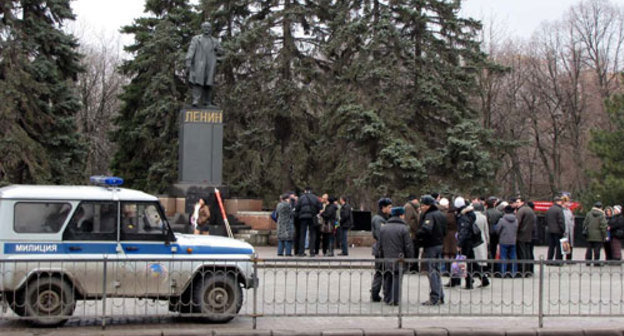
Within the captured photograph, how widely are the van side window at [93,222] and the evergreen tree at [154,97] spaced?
27779 millimetres

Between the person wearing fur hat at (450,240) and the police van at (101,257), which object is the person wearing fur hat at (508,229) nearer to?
the person wearing fur hat at (450,240)

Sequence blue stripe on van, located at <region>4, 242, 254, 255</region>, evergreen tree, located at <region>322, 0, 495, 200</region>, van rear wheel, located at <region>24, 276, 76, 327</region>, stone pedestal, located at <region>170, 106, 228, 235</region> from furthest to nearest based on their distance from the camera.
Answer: evergreen tree, located at <region>322, 0, 495, 200</region> < stone pedestal, located at <region>170, 106, 228, 235</region> < blue stripe on van, located at <region>4, 242, 254, 255</region> < van rear wheel, located at <region>24, 276, 76, 327</region>

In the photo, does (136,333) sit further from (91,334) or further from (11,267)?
(11,267)

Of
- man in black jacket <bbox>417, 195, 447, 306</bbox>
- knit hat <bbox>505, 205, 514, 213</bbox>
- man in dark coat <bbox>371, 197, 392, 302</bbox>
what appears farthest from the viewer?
knit hat <bbox>505, 205, 514, 213</bbox>

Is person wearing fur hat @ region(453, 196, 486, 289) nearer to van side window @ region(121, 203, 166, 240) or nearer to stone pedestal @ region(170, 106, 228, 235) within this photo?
van side window @ region(121, 203, 166, 240)

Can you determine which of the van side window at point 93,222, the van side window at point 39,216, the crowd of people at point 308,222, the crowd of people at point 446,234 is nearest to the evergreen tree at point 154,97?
the crowd of people at point 446,234

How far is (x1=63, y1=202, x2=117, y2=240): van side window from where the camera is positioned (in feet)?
36.0

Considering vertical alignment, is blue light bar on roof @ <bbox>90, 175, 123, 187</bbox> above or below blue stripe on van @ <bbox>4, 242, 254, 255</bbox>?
above

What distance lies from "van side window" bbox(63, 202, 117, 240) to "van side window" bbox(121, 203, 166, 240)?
6.0 inches

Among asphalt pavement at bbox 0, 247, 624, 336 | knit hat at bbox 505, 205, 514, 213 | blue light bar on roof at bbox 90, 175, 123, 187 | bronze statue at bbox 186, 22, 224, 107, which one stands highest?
bronze statue at bbox 186, 22, 224, 107

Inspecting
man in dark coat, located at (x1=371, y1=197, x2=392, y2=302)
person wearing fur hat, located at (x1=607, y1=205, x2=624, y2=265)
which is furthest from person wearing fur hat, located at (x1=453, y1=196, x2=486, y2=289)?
person wearing fur hat, located at (x1=607, y1=205, x2=624, y2=265)

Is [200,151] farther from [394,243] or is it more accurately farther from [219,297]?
[219,297]

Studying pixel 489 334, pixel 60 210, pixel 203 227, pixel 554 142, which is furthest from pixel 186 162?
pixel 554 142

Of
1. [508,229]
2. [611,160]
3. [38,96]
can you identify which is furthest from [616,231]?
[38,96]
